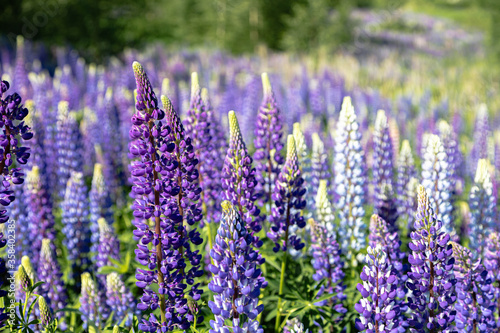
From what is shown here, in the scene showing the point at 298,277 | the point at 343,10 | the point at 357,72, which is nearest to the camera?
the point at 298,277

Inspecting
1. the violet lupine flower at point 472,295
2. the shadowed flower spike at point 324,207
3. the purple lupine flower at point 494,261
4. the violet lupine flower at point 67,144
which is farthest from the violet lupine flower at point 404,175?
the violet lupine flower at point 67,144

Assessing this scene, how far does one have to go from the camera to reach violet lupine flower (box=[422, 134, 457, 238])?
3.56 metres

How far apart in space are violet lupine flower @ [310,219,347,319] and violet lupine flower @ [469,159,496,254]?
3.65 feet

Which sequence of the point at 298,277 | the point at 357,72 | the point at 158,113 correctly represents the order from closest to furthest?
the point at 158,113
the point at 298,277
the point at 357,72

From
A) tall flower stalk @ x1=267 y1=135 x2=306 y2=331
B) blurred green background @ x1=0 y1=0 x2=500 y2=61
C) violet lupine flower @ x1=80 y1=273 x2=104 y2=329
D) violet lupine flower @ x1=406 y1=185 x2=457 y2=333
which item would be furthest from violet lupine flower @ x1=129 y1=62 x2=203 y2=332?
blurred green background @ x1=0 y1=0 x2=500 y2=61

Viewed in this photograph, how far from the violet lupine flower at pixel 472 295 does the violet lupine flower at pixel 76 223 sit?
3030 mm

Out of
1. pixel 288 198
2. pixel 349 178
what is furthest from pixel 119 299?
pixel 349 178

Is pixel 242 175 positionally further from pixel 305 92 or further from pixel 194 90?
pixel 305 92

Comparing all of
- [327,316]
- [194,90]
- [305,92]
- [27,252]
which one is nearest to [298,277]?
[327,316]

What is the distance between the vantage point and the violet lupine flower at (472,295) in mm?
2625

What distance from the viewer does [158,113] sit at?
91.0 inches

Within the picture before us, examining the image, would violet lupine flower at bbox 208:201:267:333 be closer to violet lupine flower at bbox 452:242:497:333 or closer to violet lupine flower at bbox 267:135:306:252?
violet lupine flower at bbox 267:135:306:252

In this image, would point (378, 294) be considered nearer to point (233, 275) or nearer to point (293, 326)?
point (293, 326)

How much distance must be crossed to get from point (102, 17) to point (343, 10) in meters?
9.36
